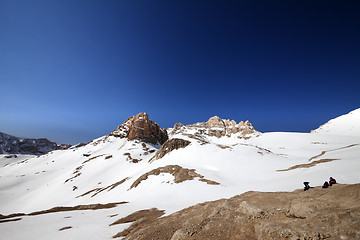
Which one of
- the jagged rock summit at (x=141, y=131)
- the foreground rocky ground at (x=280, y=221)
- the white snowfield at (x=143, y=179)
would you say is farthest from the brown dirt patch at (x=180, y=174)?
the jagged rock summit at (x=141, y=131)

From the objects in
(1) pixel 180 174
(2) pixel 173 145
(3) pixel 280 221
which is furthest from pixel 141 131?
(3) pixel 280 221

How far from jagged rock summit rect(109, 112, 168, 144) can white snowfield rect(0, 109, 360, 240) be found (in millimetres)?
10347

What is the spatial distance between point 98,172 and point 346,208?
341 ft

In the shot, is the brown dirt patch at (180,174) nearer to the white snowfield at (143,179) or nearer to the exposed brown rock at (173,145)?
the white snowfield at (143,179)

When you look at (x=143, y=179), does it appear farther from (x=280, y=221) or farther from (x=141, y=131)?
(x=141, y=131)

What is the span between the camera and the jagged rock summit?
496 feet

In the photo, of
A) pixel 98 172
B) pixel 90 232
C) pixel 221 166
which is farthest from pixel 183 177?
pixel 98 172

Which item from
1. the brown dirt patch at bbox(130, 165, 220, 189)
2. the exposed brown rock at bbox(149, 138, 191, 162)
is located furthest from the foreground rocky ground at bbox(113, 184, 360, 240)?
the exposed brown rock at bbox(149, 138, 191, 162)

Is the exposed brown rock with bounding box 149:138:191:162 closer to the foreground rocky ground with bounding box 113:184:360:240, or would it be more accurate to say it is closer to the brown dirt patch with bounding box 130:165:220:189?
the brown dirt patch with bounding box 130:165:220:189

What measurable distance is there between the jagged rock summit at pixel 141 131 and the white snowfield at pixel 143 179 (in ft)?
33.9

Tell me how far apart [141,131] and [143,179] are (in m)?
113

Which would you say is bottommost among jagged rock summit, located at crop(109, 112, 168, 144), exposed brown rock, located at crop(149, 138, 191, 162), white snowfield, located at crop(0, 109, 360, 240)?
white snowfield, located at crop(0, 109, 360, 240)

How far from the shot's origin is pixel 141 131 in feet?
504

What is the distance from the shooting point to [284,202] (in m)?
11.9
